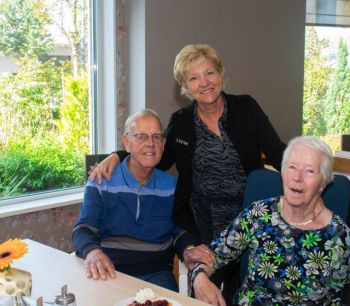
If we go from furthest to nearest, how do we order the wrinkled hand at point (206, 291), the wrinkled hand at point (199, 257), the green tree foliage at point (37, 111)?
the green tree foliage at point (37, 111) → the wrinkled hand at point (199, 257) → the wrinkled hand at point (206, 291)

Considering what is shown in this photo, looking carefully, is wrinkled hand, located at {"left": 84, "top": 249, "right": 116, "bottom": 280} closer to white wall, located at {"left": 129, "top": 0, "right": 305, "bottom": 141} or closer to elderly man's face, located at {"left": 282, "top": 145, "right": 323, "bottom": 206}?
elderly man's face, located at {"left": 282, "top": 145, "right": 323, "bottom": 206}

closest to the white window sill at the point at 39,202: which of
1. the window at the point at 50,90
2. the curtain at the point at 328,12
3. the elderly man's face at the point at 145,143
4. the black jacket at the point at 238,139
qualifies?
the window at the point at 50,90

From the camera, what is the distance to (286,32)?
13.7 feet

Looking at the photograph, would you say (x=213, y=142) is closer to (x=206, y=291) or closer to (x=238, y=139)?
(x=238, y=139)

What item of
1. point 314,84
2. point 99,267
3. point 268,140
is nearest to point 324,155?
point 268,140

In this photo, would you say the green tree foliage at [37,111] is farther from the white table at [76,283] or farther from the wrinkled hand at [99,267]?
the wrinkled hand at [99,267]

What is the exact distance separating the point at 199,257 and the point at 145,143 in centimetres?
50

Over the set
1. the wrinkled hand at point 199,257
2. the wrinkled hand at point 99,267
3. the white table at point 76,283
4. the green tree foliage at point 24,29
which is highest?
the green tree foliage at point 24,29

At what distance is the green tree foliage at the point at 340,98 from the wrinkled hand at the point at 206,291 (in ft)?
11.8

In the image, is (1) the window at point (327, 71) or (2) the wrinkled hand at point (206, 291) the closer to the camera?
(2) the wrinkled hand at point (206, 291)

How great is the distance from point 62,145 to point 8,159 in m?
0.37

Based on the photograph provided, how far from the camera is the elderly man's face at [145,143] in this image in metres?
1.98

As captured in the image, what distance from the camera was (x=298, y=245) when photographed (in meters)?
1.69

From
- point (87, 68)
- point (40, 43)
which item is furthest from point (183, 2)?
point (40, 43)
